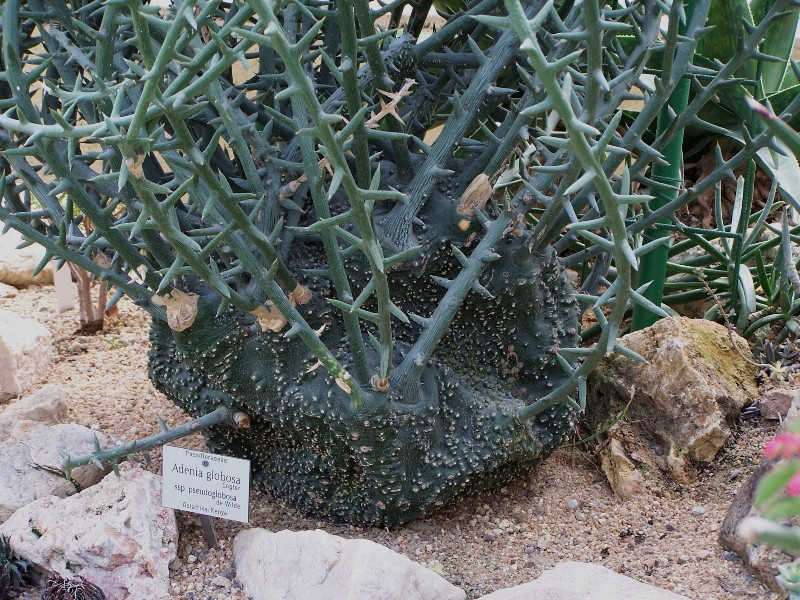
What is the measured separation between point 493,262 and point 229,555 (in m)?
0.68

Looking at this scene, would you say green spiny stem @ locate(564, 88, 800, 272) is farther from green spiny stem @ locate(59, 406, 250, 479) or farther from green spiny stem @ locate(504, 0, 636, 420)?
green spiny stem @ locate(59, 406, 250, 479)

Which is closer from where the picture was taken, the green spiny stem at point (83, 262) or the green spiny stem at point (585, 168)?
the green spiny stem at point (585, 168)

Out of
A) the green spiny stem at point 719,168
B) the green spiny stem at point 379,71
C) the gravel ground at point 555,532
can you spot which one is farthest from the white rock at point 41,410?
the green spiny stem at point 719,168

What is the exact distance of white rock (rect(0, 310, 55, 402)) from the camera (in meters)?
2.09

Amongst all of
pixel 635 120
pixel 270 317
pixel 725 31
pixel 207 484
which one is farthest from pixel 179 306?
pixel 725 31

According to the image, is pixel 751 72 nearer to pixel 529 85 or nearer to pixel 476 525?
pixel 529 85

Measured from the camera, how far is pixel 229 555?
130cm

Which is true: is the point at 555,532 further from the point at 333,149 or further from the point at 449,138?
the point at 333,149

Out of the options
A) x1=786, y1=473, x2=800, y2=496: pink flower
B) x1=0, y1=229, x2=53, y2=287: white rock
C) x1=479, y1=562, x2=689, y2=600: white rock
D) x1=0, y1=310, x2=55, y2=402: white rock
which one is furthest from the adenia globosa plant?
x1=0, y1=229, x2=53, y2=287: white rock

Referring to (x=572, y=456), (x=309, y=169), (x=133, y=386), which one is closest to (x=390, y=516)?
(x=572, y=456)

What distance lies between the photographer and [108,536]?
1215 millimetres

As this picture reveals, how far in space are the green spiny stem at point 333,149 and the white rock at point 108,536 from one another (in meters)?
0.51

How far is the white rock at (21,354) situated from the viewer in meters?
2.09

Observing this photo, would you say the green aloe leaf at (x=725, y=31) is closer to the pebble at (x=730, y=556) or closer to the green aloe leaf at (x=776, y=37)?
the green aloe leaf at (x=776, y=37)
